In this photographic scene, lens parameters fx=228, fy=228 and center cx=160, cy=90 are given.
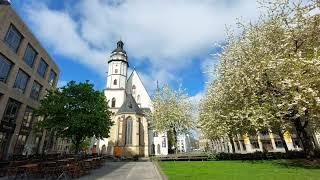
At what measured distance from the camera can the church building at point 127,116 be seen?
172 ft

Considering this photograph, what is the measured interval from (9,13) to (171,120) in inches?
1171

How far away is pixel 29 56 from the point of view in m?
30.4

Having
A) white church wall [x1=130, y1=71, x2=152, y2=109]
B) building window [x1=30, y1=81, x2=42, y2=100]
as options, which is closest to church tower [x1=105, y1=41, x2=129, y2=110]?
white church wall [x1=130, y1=71, x2=152, y2=109]

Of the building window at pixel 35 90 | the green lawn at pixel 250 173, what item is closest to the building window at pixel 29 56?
the building window at pixel 35 90

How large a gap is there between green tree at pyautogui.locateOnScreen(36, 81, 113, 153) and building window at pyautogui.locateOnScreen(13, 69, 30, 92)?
9.63 feet

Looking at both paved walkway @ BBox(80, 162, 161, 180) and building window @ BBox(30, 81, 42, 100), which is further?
building window @ BBox(30, 81, 42, 100)

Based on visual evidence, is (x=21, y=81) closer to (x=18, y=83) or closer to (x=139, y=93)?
(x=18, y=83)

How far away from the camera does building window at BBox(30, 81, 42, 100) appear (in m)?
32.3

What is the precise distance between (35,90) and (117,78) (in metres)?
32.8

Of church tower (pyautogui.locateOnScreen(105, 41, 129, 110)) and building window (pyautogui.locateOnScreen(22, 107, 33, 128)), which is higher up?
church tower (pyautogui.locateOnScreen(105, 41, 129, 110))

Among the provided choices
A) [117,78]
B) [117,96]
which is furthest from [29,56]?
[117,78]

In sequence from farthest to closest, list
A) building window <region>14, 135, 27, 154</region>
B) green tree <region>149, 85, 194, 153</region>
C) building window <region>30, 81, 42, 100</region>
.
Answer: green tree <region>149, 85, 194, 153</region>
building window <region>30, 81, 42, 100</region>
building window <region>14, 135, 27, 154</region>

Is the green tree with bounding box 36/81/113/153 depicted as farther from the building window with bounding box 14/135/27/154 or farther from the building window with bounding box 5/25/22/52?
the building window with bounding box 5/25/22/52

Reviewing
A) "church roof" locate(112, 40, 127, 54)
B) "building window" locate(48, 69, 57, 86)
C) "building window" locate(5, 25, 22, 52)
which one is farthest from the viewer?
→ "church roof" locate(112, 40, 127, 54)
